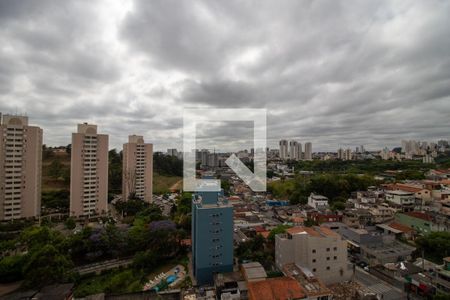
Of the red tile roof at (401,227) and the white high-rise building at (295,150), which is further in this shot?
the white high-rise building at (295,150)

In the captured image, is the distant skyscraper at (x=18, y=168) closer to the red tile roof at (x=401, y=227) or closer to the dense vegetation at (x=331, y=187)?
the dense vegetation at (x=331, y=187)

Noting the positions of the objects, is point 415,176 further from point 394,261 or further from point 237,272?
point 237,272

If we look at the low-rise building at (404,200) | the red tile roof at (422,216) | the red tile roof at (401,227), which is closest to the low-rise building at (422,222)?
the red tile roof at (422,216)

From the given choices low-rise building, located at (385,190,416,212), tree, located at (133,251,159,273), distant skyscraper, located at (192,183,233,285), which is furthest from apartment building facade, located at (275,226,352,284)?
low-rise building, located at (385,190,416,212)

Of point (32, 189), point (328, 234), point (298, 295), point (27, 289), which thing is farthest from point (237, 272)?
point (32, 189)

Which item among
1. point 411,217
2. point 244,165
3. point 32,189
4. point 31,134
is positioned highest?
point 31,134

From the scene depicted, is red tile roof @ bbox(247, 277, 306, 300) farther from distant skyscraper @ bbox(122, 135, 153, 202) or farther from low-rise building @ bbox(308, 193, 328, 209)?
distant skyscraper @ bbox(122, 135, 153, 202)

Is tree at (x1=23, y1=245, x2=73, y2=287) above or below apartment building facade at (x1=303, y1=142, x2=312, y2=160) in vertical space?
below
